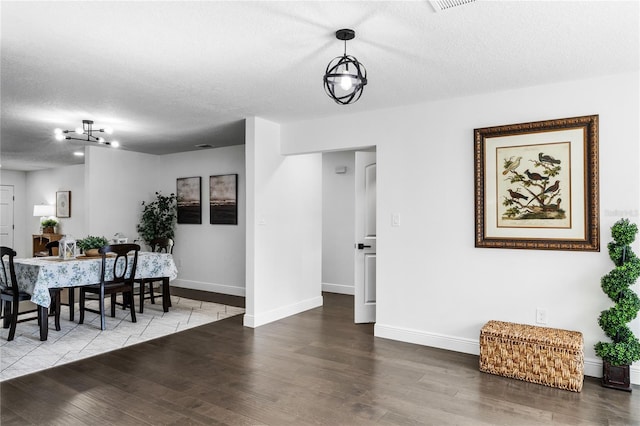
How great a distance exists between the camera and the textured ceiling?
2234 millimetres

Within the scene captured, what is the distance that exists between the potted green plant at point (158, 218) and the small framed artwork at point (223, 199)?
0.92m

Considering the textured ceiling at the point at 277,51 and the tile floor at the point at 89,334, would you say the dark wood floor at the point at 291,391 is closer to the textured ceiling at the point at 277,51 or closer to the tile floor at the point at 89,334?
the tile floor at the point at 89,334

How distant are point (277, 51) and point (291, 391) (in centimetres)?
241

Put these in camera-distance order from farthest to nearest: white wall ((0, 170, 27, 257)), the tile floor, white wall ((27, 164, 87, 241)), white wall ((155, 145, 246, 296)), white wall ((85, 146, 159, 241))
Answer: white wall ((0, 170, 27, 257)) < white wall ((27, 164, 87, 241)) < white wall ((155, 145, 246, 296)) < white wall ((85, 146, 159, 241)) < the tile floor

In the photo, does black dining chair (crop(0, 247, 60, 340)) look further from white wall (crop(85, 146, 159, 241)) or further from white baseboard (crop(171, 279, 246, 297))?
white baseboard (crop(171, 279, 246, 297))

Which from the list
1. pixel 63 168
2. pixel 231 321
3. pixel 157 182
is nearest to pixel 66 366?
pixel 231 321

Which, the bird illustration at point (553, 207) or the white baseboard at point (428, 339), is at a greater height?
the bird illustration at point (553, 207)

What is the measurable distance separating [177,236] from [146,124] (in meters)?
2.83

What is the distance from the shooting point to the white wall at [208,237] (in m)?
6.59

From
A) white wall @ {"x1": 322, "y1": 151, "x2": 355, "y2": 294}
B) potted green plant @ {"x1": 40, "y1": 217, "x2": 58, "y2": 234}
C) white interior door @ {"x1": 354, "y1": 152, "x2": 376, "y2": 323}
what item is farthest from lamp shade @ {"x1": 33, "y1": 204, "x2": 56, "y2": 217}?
white interior door @ {"x1": 354, "y1": 152, "x2": 376, "y2": 323}

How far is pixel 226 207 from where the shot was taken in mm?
6699

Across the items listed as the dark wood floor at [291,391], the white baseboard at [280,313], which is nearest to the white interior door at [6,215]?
the dark wood floor at [291,391]

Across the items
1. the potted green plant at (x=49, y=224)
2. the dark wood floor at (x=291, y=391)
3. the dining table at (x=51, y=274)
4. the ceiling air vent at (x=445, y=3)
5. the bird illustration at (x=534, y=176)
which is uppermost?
the ceiling air vent at (x=445, y=3)

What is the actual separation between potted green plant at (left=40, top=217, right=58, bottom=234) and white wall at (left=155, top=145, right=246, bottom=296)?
11.3 feet
